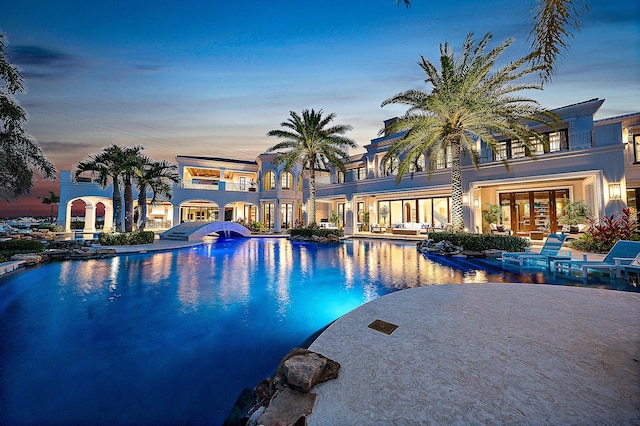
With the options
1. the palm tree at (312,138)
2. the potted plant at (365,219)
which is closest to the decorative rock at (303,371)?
the palm tree at (312,138)

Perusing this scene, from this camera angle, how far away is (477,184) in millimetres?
15961

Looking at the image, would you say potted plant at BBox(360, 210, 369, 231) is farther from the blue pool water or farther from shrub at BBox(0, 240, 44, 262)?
shrub at BBox(0, 240, 44, 262)

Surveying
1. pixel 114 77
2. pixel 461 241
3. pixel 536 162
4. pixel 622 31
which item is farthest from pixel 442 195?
pixel 114 77

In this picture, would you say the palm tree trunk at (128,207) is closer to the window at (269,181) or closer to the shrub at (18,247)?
the shrub at (18,247)

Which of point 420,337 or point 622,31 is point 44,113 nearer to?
point 420,337

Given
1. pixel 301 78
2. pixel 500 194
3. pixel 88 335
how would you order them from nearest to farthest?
pixel 88 335 → pixel 301 78 → pixel 500 194

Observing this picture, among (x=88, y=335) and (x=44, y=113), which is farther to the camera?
(x=44, y=113)

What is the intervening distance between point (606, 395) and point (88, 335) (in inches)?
254

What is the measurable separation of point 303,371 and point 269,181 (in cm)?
2686

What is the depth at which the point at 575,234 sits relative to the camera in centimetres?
1358

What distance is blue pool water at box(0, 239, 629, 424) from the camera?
2.73 metres

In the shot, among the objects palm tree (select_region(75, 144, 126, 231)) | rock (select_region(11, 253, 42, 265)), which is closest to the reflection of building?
palm tree (select_region(75, 144, 126, 231))

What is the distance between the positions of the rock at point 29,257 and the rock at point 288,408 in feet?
41.4

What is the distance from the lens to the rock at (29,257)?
31.0ft
